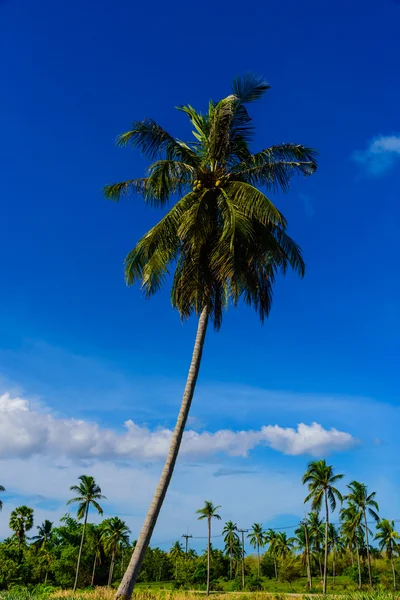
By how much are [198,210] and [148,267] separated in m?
2.55

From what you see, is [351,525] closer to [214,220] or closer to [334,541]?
[334,541]

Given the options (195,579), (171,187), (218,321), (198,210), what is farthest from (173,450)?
(195,579)

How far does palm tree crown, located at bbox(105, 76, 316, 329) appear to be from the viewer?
48.9 feet

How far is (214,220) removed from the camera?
52.2 ft

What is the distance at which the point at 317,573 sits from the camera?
89.1 metres

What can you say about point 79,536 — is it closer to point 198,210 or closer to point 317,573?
point 317,573

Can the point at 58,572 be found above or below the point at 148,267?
below

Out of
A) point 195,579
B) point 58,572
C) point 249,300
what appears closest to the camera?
point 249,300

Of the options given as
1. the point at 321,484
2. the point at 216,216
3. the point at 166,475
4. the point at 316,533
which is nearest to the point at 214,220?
the point at 216,216

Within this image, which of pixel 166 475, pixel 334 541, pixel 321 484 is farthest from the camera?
pixel 334 541

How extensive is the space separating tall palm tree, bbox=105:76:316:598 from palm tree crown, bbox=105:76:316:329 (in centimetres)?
3

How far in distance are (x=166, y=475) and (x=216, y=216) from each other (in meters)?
7.65

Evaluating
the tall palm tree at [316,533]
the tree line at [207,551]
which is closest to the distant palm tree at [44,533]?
the tree line at [207,551]

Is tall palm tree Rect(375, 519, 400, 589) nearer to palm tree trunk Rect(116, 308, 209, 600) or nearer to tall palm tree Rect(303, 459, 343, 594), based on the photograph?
tall palm tree Rect(303, 459, 343, 594)
